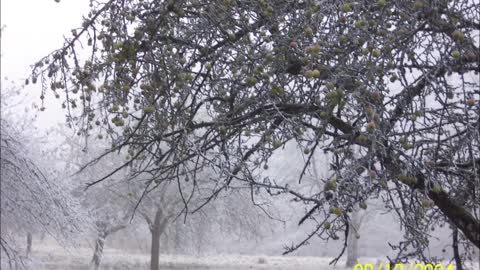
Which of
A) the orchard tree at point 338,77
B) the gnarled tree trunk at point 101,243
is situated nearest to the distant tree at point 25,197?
the orchard tree at point 338,77

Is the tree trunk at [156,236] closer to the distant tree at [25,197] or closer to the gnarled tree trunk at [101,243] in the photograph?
the gnarled tree trunk at [101,243]

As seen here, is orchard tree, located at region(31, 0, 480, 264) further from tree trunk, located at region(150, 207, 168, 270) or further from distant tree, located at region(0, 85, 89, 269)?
tree trunk, located at region(150, 207, 168, 270)

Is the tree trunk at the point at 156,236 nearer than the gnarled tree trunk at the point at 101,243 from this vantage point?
No

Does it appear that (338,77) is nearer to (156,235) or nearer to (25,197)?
(25,197)

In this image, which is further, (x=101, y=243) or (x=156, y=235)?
(x=156, y=235)

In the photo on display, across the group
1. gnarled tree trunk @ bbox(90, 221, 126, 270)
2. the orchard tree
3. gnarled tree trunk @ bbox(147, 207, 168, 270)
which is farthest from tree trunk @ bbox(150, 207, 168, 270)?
the orchard tree

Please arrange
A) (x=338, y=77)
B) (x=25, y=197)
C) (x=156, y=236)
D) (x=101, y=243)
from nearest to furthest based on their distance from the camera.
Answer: (x=338, y=77) → (x=25, y=197) → (x=101, y=243) → (x=156, y=236)

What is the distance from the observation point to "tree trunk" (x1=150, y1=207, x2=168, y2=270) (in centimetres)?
1761

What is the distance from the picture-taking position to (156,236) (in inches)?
698

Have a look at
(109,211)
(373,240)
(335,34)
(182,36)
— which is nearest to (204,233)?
(109,211)

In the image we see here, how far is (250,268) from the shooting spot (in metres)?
21.9

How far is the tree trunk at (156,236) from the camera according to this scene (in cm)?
1761

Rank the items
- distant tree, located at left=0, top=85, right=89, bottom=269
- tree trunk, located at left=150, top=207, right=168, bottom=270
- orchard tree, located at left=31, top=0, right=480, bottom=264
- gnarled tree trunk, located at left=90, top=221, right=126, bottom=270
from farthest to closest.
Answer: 1. tree trunk, located at left=150, top=207, right=168, bottom=270
2. gnarled tree trunk, located at left=90, top=221, right=126, bottom=270
3. distant tree, located at left=0, top=85, right=89, bottom=269
4. orchard tree, located at left=31, top=0, right=480, bottom=264

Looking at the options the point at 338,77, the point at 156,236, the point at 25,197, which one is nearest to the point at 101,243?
the point at 156,236
